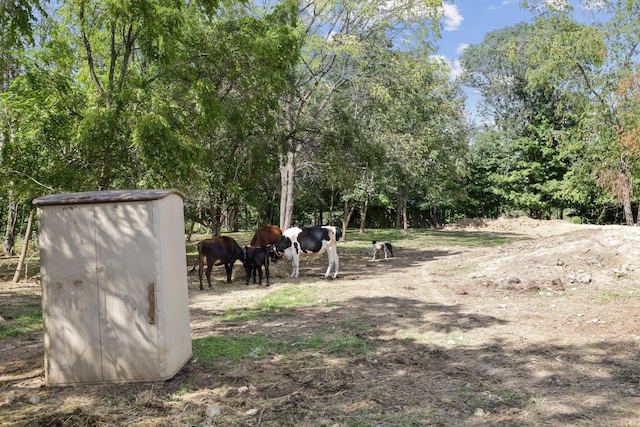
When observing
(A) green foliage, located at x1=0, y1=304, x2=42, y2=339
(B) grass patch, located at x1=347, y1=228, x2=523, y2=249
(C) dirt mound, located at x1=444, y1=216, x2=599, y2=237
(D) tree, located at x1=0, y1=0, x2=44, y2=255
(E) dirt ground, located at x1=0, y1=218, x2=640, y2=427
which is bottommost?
(E) dirt ground, located at x1=0, y1=218, x2=640, y2=427

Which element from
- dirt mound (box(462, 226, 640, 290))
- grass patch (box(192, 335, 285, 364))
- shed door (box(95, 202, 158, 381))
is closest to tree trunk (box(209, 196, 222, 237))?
dirt mound (box(462, 226, 640, 290))

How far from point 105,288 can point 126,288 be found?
8.0 inches

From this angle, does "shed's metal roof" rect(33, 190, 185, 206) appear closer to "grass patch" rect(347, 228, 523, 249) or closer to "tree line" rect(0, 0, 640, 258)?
"tree line" rect(0, 0, 640, 258)

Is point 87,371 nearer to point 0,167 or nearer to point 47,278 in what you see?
point 47,278

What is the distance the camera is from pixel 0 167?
10.6 m

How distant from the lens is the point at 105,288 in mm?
4727

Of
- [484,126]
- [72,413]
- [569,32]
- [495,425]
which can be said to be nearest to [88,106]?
[72,413]

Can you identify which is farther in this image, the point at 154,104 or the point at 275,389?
the point at 154,104

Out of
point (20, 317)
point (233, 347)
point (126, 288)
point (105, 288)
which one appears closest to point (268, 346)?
point (233, 347)

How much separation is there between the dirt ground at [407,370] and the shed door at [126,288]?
23cm

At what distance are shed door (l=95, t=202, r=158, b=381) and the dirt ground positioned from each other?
23 cm

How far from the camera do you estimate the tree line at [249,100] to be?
421 inches

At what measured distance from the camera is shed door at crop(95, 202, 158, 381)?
4.68 meters

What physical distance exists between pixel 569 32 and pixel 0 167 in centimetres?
2481
